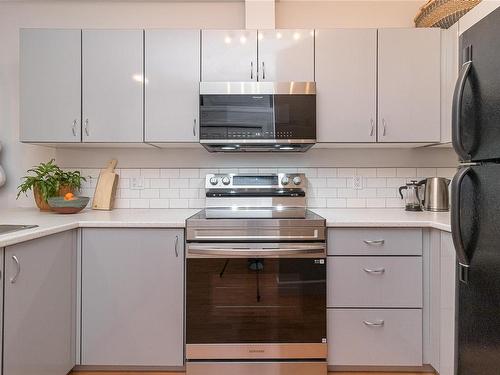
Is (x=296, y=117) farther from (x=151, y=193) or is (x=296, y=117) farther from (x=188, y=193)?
(x=151, y=193)

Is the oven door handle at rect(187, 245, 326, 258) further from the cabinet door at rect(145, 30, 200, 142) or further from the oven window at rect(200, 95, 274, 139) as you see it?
the cabinet door at rect(145, 30, 200, 142)

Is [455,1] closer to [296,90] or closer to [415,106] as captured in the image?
[415,106]

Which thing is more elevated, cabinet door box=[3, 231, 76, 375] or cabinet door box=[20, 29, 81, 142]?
cabinet door box=[20, 29, 81, 142]

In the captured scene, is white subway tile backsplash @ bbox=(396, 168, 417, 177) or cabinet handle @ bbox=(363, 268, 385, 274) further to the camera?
white subway tile backsplash @ bbox=(396, 168, 417, 177)

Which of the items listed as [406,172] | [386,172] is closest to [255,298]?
[386,172]

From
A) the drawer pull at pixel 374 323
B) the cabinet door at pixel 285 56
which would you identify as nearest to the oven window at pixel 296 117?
the cabinet door at pixel 285 56

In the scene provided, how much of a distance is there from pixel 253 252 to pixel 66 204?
1.23 m

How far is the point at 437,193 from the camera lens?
98.5 inches

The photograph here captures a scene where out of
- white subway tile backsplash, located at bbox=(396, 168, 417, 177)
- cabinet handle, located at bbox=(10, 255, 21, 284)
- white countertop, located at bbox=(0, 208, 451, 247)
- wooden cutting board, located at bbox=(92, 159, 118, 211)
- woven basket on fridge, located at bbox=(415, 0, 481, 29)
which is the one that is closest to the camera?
cabinet handle, located at bbox=(10, 255, 21, 284)

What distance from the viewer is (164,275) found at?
204cm

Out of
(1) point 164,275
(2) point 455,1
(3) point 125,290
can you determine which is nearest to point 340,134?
(2) point 455,1

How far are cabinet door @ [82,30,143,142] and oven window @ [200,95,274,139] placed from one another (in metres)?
0.43

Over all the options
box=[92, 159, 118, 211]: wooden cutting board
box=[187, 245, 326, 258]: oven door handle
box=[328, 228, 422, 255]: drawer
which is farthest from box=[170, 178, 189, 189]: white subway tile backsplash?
box=[328, 228, 422, 255]: drawer

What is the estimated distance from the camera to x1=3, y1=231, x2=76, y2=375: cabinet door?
1485 mm
